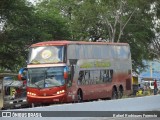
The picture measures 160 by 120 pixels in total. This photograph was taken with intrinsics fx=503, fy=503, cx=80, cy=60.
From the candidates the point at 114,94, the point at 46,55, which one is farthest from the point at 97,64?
the point at 46,55

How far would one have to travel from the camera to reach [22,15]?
45906 mm

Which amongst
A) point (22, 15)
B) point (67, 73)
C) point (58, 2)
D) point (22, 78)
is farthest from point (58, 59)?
point (58, 2)

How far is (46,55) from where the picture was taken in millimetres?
29875

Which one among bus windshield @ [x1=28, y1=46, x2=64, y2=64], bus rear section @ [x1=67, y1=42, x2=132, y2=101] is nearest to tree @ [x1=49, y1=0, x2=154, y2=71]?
bus rear section @ [x1=67, y1=42, x2=132, y2=101]

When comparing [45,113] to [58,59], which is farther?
[58,59]

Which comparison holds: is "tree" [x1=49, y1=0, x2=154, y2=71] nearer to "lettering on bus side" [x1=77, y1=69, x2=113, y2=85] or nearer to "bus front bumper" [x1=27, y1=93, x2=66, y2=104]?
"lettering on bus side" [x1=77, y1=69, x2=113, y2=85]

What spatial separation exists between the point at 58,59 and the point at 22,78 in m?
2.94

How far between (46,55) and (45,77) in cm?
131

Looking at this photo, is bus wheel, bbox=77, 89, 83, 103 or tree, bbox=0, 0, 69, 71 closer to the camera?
bus wheel, bbox=77, 89, 83, 103

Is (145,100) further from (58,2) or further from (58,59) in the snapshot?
(58,2)

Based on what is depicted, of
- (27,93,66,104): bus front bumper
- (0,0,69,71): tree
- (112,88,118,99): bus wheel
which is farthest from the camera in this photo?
(0,0,69,71): tree

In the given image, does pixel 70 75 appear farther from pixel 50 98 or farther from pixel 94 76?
pixel 94 76

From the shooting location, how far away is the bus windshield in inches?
1166

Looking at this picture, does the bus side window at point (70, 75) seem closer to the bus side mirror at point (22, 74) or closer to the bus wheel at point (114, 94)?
the bus side mirror at point (22, 74)
